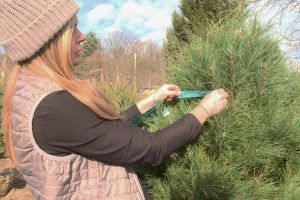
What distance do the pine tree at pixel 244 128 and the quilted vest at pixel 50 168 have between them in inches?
14.9

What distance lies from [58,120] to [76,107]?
0.23 ft

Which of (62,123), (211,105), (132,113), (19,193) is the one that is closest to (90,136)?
(62,123)

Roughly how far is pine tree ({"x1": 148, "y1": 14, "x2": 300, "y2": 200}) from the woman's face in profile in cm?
54

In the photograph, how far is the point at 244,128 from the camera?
1.66 m

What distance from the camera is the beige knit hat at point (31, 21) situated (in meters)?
1.34

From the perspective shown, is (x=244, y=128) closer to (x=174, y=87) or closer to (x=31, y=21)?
(x=174, y=87)

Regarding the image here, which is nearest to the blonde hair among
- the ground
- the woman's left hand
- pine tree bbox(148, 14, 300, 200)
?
the woman's left hand

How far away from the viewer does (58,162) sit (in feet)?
4.36

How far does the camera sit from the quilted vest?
1.33 meters

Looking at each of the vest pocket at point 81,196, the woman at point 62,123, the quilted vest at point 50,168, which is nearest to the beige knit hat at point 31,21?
the woman at point 62,123

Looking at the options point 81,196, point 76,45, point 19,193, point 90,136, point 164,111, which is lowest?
point 19,193

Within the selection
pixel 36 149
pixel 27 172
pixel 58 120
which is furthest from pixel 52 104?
pixel 27 172

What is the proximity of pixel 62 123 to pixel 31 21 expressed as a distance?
0.37 meters

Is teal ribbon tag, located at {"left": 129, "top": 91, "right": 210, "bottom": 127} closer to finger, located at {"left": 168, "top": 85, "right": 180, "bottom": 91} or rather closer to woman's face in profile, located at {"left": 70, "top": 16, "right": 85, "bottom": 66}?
Result: finger, located at {"left": 168, "top": 85, "right": 180, "bottom": 91}
